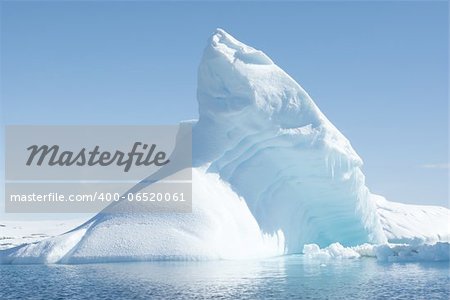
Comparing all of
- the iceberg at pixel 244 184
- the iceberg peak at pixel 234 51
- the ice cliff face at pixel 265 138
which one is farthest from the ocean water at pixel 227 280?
the iceberg peak at pixel 234 51

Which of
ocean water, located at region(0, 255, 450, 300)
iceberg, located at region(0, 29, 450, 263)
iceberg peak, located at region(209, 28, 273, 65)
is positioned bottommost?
ocean water, located at region(0, 255, 450, 300)

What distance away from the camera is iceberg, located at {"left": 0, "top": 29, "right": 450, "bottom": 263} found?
32.5 meters

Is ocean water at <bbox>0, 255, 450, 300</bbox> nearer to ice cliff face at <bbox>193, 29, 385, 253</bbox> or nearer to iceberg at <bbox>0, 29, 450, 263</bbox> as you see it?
iceberg at <bbox>0, 29, 450, 263</bbox>

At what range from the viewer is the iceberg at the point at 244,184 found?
107ft

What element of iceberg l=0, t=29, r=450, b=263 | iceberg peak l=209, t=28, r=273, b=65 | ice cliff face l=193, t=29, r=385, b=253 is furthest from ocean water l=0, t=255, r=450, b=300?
iceberg peak l=209, t=28, r=273, b=65

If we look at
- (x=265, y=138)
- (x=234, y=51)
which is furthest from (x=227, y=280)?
(x=234, y=51)

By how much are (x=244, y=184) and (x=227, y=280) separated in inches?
583

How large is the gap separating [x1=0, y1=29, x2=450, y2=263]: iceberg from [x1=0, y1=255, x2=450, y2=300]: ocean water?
6.40ft

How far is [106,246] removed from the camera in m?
32.0

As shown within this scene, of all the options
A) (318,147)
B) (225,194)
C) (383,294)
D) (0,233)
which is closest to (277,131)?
(318,147)

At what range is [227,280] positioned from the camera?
76.6 ft

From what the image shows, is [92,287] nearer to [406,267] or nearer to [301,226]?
[406,267]

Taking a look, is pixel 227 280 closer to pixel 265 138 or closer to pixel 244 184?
pixel 244 184

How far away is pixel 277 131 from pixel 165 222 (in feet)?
30.4
